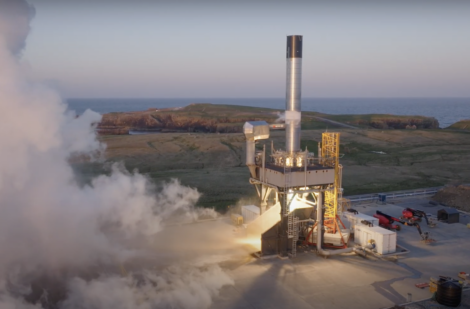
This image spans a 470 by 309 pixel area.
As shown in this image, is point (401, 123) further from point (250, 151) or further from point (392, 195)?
point (250, 151)

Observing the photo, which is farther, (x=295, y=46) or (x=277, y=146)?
(x=277, y=146)

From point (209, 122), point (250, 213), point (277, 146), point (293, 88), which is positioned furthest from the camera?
point (209, 122)

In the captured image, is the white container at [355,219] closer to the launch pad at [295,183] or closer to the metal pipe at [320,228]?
the launch pad at [295,183]

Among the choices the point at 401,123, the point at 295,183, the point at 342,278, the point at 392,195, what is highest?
the point at 295,183

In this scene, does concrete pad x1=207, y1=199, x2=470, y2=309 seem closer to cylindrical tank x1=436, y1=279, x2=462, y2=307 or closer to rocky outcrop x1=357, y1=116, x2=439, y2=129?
cylindrical tank x1=436, y1=279, x2=462, y2=307

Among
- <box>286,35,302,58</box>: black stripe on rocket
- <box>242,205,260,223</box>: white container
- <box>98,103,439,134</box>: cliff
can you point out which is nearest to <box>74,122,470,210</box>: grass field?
<box>242,205,260,223</box>: white container

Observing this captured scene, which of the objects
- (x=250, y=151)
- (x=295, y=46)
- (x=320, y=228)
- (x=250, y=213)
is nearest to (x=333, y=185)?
(x=320, y=228)

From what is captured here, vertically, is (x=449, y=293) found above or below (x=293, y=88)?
below
